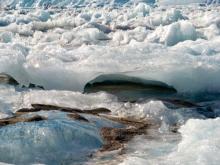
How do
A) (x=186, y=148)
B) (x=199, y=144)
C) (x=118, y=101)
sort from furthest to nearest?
(x=118, y=101) < (x=186, y=148) < (x=199, y=144)

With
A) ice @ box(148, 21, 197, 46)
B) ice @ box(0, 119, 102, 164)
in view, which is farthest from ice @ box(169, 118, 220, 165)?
ice @ box(148, 21, 197, 46)

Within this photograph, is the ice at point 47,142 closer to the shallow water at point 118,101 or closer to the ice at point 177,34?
the shallow water at point 118,101

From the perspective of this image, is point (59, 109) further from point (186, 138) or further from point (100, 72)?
point (186, 138)

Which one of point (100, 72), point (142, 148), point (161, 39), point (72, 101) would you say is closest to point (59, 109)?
point (72, 101)

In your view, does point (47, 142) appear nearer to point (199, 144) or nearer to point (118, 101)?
point (199, 144)

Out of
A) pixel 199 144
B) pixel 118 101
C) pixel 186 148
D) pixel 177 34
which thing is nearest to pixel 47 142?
pixel 186 148

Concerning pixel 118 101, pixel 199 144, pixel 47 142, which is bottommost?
pixel 47 142

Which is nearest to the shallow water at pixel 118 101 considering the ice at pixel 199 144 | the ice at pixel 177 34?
the ice at pixel 199 144

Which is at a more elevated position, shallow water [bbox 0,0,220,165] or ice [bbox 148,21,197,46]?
ice [bbox 148,21,197,46]

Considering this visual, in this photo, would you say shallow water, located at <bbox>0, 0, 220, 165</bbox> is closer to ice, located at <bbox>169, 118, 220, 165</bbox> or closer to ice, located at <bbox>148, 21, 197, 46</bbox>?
ice, located at <bbox>169, 118, 220, 165</bbox>

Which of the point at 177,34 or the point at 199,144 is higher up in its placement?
the point at 177,34

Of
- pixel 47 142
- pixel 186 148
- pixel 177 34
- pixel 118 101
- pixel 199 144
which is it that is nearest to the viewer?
pixel 199 144

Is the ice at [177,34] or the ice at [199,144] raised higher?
the ice at [177,34]

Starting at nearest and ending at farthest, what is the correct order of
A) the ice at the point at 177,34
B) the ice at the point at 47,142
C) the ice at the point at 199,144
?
the ice at the point at 199,144 < the ice at the point at 47,142 < the ice at the point at 177,34
